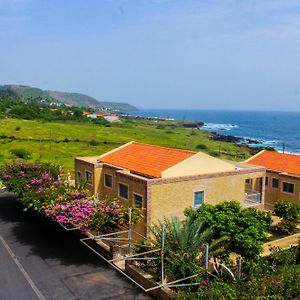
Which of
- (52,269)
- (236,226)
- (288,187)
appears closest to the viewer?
(236,226)

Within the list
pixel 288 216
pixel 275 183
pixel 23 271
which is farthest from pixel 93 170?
pixel 275 183

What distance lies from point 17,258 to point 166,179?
911cm

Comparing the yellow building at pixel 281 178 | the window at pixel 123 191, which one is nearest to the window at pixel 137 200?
the window at pixel 123 191

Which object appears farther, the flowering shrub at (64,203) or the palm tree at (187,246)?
the flowering shrub at (64,203)

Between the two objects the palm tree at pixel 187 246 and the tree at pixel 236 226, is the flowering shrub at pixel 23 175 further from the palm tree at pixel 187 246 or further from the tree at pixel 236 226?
the tree at pixel 236 226

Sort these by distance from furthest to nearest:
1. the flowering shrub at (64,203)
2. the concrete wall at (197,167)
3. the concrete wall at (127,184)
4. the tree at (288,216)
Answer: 1. the tree at (288,216)
2. the concrete wall at (197,167)
3. the concrete wall at (127,184)
4. the flowering shrub at (64,203)

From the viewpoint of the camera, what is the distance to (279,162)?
3272 cm

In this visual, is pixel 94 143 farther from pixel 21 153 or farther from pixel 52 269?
pixel 52 269

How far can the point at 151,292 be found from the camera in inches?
679

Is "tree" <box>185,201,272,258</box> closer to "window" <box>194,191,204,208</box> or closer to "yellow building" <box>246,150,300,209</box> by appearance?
"window" <box>194,191,204,208</box>

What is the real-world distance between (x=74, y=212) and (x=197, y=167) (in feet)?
28.8

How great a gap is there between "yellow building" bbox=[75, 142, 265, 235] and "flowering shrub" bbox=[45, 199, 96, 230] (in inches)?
142

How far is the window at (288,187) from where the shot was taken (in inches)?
1201

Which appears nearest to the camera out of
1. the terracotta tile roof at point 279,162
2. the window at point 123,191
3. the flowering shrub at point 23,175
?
the window at point 123,191
